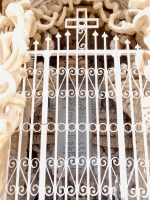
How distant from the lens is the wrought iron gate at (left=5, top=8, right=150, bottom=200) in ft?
10.5

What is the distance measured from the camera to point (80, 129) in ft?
15.4

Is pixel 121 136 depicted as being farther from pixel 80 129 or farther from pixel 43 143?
pixel 80 129

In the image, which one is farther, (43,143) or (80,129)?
(80,129)

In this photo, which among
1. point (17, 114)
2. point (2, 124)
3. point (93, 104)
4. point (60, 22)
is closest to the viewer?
point (2, 124)

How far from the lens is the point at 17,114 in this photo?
2.84m

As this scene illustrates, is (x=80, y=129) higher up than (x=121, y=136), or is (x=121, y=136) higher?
(x=80, y=129)

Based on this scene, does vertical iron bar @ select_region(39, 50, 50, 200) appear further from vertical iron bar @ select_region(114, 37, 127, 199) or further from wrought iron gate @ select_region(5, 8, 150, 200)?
vertical iron bar @ select_region(114, 37, 127, 199)

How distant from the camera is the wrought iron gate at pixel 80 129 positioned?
320 centimetres

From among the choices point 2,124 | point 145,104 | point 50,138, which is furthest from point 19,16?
point 50,138

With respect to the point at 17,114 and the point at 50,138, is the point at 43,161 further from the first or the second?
the point at 50,138

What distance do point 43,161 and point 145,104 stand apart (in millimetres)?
1151

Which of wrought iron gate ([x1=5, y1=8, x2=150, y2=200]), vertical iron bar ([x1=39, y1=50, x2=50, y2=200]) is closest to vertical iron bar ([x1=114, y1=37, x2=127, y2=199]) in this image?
wrought iron gate ([x1=5, y1=8, x2=150, y2=200])

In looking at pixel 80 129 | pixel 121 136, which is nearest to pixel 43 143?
pixel 121 136

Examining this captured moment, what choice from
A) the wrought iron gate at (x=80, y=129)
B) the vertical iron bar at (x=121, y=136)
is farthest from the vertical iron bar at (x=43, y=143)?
the vertical iron bar at (x=121, y=136)
